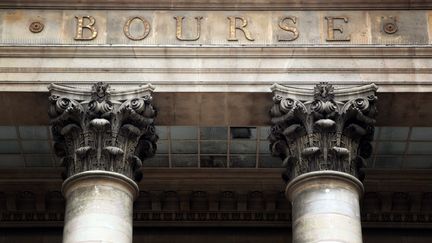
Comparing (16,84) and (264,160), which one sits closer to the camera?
(16,84)

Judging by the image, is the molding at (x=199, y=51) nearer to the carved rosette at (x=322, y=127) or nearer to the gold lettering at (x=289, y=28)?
the gold lettering at (x=289, y=28)

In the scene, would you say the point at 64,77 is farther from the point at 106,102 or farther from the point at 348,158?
the point at 348,158

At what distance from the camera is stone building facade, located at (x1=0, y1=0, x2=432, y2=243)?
32219mm

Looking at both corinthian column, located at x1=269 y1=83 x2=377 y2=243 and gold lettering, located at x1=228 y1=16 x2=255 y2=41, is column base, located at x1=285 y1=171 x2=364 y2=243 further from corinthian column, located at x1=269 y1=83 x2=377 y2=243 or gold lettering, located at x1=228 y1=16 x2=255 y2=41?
gold lettering, located at x1=228 y1=16 x2=255 y2=41

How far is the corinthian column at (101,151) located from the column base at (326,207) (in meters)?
4.08

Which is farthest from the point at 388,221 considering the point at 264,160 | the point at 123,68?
the point at 123,68

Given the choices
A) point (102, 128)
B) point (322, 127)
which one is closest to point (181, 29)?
point (102, 128)

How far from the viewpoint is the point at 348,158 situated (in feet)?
107

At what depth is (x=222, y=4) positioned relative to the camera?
35156 mm

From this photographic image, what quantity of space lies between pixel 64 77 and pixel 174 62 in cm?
290

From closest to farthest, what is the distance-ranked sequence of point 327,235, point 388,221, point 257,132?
point 327,235
point 257,132
point 388,221

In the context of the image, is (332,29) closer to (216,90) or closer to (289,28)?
(289,28)

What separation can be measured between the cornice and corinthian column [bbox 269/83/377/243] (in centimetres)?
275

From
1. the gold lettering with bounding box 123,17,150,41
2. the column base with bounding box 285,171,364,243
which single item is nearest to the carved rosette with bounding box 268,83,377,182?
the column base with bounding box 285,171,364,243
